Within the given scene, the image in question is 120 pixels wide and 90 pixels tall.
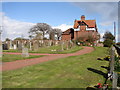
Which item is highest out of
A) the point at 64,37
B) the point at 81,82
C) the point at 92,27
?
the point at 92,27

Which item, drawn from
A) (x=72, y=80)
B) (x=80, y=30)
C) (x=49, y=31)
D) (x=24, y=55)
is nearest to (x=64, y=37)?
(x=80, y=30)

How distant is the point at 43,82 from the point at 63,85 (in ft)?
2.98

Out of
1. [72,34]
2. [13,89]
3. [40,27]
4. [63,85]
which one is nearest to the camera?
[13,89]

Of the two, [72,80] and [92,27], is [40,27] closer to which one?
[92,27]

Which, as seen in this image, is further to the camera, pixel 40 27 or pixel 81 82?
pixel 40 27

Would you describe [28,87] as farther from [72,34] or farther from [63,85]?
[72,34]

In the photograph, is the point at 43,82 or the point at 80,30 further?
the point at 80,30

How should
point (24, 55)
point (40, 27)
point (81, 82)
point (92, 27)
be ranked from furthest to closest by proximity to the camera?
point (40, 27) → point (92, 27) → point (24, 55) → point (81, 82)

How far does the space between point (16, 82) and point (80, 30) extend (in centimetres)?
4844

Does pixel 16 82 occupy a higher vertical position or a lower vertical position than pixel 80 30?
lower

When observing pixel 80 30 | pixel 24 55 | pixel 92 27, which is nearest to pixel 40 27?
pixel 80 30

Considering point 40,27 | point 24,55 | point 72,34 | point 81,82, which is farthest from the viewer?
point 40,27

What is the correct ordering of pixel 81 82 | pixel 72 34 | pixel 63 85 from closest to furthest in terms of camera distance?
pixel 63 85, pixel 81 82, pixel 72 34

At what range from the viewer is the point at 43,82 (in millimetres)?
4984
